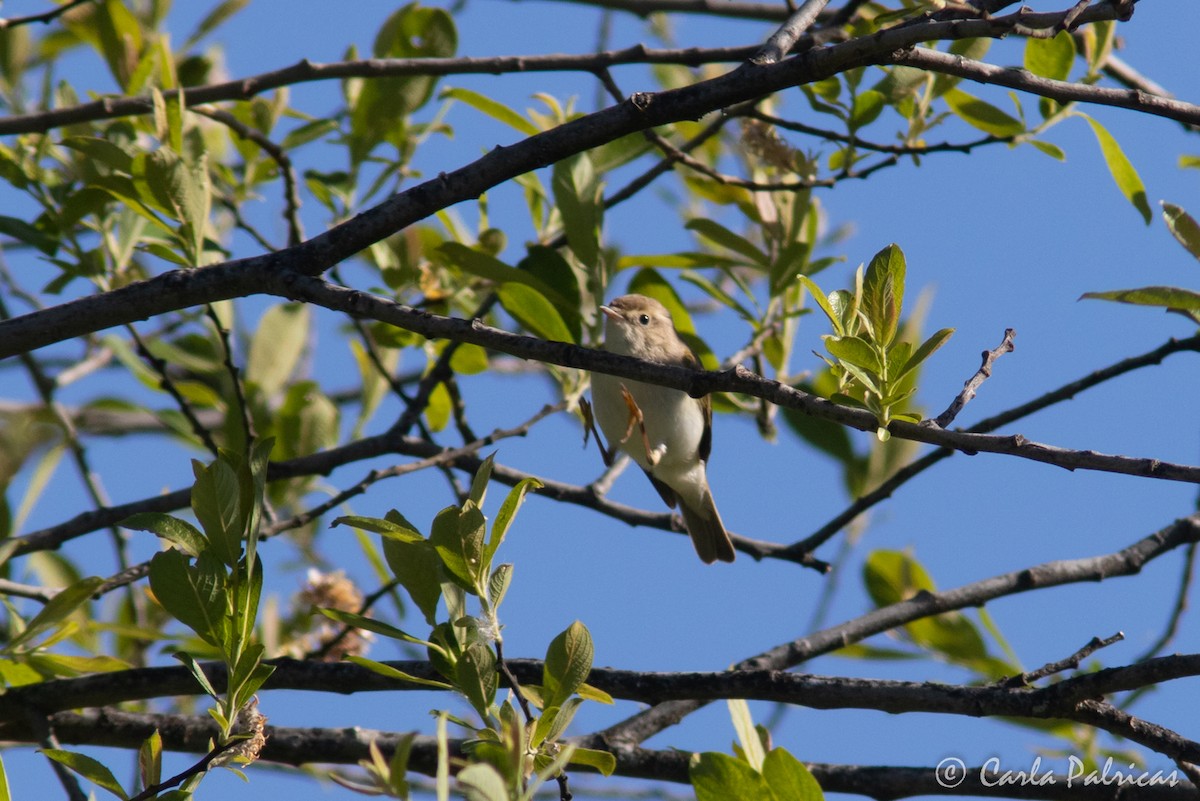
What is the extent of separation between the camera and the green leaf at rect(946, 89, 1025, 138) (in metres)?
3.66

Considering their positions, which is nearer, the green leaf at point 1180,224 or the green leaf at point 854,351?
the green leaf at point 854,351

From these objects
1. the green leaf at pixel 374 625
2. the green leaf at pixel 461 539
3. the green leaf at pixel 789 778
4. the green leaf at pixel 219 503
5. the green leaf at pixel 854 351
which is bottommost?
the green leaf at pixel 789 778

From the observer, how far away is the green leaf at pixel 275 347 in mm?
4781

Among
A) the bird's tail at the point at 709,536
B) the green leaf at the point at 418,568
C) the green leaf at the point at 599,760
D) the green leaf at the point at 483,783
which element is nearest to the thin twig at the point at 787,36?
the green leaf at the point at 418,568

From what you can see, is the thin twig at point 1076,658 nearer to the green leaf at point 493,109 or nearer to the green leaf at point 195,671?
the green leaf at point 195,671

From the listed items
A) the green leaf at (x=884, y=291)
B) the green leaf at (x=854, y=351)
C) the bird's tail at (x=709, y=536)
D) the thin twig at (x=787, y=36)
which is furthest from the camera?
the bird's tail at (x=709, y=536)

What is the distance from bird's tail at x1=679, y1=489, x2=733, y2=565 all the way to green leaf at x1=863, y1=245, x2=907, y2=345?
348 centimetres

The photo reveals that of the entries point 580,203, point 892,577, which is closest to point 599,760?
point 580,203

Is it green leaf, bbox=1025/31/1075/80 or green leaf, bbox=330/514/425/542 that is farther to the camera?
green leaf, bbox=1025/31/1075/80

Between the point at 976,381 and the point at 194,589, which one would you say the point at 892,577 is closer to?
the point at 976,381

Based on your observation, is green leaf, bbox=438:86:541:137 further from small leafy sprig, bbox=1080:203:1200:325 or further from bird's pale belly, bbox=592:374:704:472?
small leafy sprig, bbox=1080:203:1200:325

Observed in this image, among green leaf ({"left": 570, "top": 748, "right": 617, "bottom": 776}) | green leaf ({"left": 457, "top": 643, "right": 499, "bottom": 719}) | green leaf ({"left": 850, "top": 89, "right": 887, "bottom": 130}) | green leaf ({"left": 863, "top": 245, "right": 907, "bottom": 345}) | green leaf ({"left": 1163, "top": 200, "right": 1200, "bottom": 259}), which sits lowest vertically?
green leaf ({"left": 570, "top": 748, "right": 617, "bottom": 776})

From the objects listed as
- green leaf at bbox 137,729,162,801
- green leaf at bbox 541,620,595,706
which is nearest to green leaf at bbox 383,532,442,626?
green leaf at bbox 541,620,595,706

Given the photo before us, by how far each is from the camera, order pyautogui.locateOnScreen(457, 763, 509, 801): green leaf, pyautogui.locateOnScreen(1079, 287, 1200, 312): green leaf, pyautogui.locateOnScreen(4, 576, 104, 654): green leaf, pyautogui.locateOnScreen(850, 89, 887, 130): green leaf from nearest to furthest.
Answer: pyautogui.locateOnScreen(457, 763, 509, 801): green leaf < pyautogui.locateOnScreen(1079, 287, 1200, 312): green leaf < pyautogui.locateOnScreen(4, 576, 104, 654): green leaf < pyautogui.locateOnScreen(850, 89, 887, 130): green leaf
